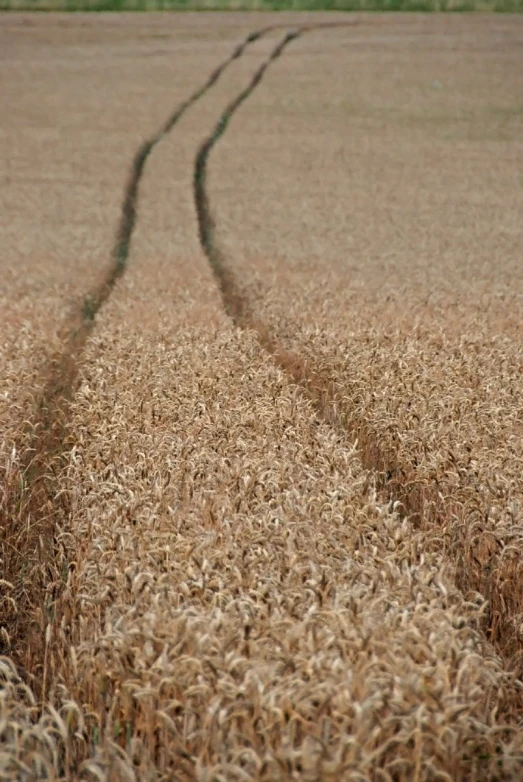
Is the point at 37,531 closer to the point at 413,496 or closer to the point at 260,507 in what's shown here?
the point at 260,507

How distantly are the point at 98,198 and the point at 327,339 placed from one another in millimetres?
22334

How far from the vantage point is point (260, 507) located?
5574 millimetres

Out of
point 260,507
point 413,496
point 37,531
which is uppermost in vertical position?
point 260,507

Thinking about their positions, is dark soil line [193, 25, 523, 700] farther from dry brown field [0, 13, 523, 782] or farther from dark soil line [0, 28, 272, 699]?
dark soil line [0, 28, 272, 699]

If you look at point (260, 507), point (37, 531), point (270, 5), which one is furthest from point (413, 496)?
point (270, 5)

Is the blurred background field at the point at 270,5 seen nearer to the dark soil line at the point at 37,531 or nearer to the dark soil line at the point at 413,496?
the dark soil line at the point at 413,496

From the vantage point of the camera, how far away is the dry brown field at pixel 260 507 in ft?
11.5

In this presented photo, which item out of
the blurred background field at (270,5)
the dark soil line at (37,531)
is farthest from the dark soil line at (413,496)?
the blurred background field at (270,5)

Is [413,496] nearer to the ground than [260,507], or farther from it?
nearer to the ground

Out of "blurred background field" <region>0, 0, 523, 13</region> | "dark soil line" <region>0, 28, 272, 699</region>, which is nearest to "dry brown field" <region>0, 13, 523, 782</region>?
"dark soil line" <region>0, 28, 272, 699</region>

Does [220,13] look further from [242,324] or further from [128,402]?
[128,402]

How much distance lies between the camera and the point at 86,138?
41.6 metres

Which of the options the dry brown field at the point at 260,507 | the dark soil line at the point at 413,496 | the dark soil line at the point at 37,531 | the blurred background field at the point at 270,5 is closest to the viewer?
the dry brown field at the point at 260,507

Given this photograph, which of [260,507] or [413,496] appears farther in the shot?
[413,496]
